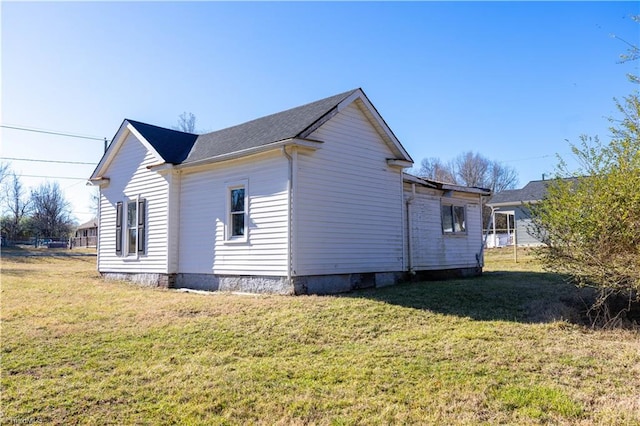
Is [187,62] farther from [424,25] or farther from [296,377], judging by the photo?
[296,377]

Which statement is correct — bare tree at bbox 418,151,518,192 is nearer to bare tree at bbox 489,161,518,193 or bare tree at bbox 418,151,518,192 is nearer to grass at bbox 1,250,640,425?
bare tree at bbox 489,161,518,193

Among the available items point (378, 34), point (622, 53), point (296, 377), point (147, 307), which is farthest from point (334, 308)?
point (378, 34)

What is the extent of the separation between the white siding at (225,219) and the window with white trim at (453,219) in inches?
273

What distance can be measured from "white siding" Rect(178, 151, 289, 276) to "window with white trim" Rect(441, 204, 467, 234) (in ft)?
22.7

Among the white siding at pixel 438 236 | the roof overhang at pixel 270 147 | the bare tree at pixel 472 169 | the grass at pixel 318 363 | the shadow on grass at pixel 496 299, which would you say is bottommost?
the grass at pixel 318 363

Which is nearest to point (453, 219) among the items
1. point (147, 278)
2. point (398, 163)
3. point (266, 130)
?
point (398, 163)

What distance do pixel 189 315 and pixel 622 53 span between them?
849cm

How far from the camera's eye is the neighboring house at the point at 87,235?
162 ft

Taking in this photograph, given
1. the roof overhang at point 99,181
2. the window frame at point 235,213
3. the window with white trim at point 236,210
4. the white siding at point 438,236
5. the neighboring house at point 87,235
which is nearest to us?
the window frame at point 235,213

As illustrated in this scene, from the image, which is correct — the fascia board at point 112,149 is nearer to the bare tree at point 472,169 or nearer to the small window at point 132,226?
the small window at point 132,226

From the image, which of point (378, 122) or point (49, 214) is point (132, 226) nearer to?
point (378, 122)

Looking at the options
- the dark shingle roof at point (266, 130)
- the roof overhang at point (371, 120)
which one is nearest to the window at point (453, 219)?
the roof overhang at point (371, 120)

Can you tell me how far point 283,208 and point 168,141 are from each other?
6.45 meters

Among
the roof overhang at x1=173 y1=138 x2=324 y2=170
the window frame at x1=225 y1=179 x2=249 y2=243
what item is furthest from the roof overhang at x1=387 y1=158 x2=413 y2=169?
the window frame at x1=225 y1=179 x2=249 y2=243
